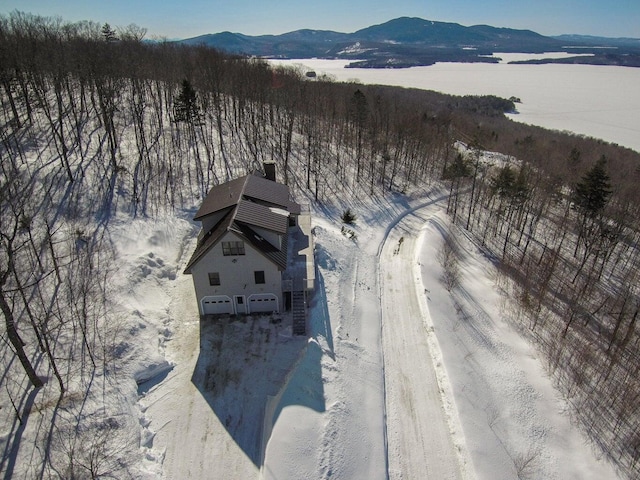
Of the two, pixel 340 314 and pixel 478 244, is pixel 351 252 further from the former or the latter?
pixel 478 244

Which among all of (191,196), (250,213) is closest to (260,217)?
(250,213)

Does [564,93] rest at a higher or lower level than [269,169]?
higher

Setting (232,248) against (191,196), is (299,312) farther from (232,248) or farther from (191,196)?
(191,196)

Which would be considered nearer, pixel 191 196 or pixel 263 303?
pixel 263 303

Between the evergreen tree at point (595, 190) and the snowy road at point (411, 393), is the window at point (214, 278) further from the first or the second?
the evergreen tree at point (595, 190)

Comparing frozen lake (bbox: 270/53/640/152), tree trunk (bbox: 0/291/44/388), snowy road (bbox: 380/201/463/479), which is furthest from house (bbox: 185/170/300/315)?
frozen lake (bbox: 270/53/640/152)

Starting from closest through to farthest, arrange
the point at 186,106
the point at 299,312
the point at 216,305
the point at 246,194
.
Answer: the point at 299,312, the point at 216,305, the point at 246,194, the point at 186,106

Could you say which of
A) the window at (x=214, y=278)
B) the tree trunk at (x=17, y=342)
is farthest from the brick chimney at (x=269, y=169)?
the tree trunk at (x=17, y=342)

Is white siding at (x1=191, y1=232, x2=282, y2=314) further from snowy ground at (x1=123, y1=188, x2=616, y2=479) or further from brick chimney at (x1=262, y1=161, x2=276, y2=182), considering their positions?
brick chimney at (x1=262, y1=161, x2=276, y2=182)
